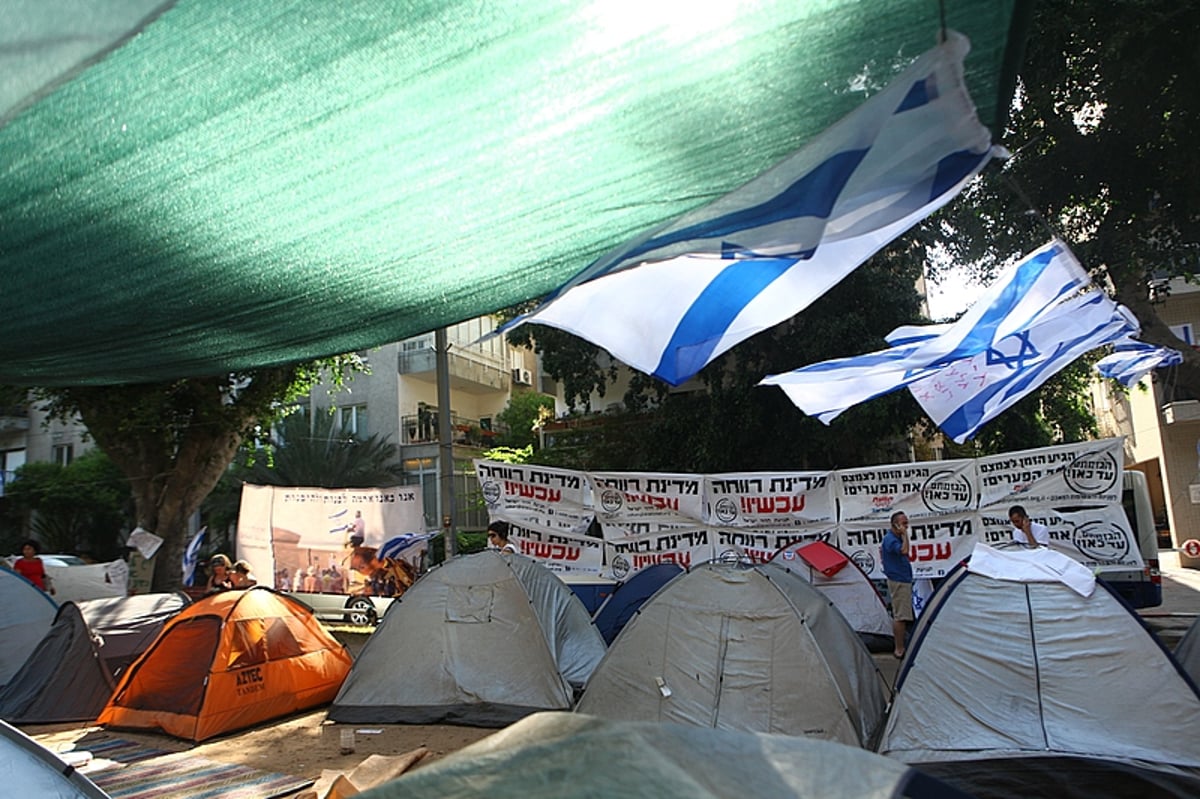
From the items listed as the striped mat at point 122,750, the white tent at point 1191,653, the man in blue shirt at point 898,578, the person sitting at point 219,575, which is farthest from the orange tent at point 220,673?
the white tent at point 1191,653

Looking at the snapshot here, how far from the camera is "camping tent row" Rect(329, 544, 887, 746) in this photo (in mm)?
6215

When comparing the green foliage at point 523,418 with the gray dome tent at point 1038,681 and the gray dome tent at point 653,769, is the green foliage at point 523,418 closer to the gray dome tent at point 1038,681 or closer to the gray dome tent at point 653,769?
the gray dome tent at point 1038,681

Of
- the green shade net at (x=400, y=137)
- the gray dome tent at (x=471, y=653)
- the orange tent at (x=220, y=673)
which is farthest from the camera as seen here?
the gray dome tent at (x=471, y=653)

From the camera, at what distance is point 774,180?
2.91 metres

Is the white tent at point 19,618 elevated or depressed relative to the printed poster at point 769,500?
depressed

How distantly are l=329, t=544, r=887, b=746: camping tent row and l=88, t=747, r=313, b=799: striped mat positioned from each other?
1.45 metres

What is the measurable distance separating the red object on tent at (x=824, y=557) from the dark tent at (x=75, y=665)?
731 centimetres

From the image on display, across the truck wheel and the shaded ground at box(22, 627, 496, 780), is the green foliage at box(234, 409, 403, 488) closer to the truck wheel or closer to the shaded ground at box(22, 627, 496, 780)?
the truck wheel

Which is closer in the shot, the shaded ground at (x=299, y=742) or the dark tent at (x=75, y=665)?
the shaded ground at (x=299, y=742)

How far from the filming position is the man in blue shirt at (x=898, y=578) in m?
9.53

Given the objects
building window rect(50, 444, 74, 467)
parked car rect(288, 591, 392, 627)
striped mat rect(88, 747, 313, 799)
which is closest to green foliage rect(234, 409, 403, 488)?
parked car rect(288, 591, 392, 627)

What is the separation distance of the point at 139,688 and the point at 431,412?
68.2ft

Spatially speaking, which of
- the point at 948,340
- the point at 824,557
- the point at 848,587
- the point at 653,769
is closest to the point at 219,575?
the point at 824,557

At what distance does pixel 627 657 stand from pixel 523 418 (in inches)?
893
